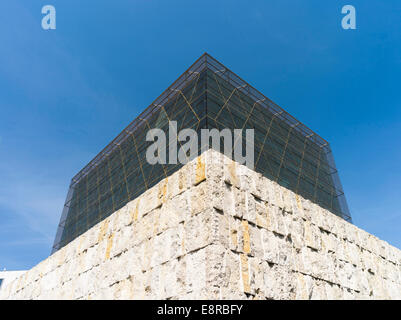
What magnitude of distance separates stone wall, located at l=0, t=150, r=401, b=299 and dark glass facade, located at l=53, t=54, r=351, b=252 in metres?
3.86

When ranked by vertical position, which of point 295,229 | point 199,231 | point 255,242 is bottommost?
point 255,242

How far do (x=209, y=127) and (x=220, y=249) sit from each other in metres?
5.36

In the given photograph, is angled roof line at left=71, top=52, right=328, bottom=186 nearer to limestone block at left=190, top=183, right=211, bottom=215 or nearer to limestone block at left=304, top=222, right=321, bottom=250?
limestone block at left=304, top=222, right=321, bottom=250

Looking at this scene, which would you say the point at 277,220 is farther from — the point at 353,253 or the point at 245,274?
the point at 353,253

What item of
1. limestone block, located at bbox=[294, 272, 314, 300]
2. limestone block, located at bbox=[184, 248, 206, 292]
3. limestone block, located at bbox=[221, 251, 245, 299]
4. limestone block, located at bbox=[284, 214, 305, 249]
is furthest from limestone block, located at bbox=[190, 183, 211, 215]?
limestone block, located at bbox=[294, 272, 314, 300]

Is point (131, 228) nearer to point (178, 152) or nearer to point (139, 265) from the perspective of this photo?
point (139, 265)

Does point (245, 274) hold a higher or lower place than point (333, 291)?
higher

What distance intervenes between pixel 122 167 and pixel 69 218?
17.3ft

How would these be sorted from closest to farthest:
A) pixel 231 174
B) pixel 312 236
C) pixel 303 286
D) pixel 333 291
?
pixel 303 286 < pixel 231 174 < pixel 333 291 < pixel 312 236

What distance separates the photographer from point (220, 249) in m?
3.99

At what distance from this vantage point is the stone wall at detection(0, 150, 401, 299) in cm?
410

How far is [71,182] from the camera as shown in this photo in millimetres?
16859

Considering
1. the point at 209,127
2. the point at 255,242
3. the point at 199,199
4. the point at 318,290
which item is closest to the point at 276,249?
the point at 255,242
